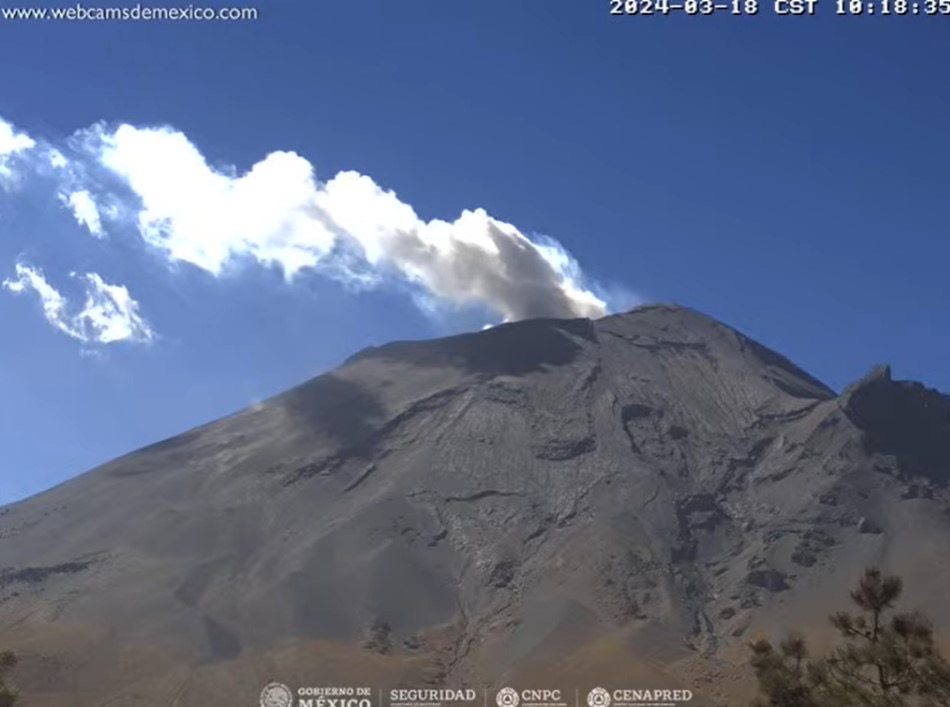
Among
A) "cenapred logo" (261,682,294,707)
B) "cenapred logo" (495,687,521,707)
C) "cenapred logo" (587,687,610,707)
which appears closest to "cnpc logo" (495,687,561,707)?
"cenapred logo" (495,687,521,707)

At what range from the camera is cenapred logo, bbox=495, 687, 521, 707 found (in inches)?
5358

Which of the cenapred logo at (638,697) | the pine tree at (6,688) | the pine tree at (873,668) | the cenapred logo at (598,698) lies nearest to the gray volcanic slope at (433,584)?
the cenapred logo at (638,697)

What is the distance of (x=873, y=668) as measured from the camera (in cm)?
2114

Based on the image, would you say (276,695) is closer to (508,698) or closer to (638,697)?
(508,698)

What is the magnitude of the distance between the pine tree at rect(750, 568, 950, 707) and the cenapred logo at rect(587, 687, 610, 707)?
112 metres

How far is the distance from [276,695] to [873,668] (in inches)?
4712

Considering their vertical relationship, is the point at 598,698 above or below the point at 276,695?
below

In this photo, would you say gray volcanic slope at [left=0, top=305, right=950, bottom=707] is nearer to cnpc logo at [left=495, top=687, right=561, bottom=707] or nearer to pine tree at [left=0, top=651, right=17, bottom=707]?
cnpc logo at [left=495, top=687, right=561, bottom=707]

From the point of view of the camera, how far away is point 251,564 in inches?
7018

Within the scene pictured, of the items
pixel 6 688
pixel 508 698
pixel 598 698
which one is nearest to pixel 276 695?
pixel 508 698

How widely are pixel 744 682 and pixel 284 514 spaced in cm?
7936

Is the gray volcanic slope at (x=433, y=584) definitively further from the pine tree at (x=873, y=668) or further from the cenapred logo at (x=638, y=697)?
the pine tree at (x=873, y=668)

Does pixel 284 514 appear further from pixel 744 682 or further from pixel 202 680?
pixel 744 682

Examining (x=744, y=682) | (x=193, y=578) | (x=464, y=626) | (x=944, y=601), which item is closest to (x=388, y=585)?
(x=464, y=626)
